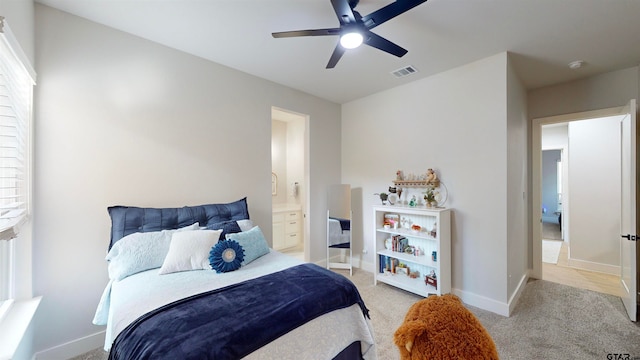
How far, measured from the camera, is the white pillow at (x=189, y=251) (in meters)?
1.82

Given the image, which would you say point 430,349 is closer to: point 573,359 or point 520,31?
point 573,359

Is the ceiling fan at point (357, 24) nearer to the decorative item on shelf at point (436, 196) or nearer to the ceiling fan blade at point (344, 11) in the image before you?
the ceiling fan blade at point (344, 11)

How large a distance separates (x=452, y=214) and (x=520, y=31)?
6.27ft

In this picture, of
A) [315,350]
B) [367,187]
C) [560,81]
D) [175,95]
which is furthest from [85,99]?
[560,81]

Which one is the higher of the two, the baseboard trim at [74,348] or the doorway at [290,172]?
the doorway at [290,172]

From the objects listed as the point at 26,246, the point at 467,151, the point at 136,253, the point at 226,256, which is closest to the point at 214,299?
the point at 226,256

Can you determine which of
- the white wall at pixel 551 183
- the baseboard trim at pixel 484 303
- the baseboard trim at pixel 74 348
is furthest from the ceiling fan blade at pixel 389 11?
the white wall at pixel 551 183

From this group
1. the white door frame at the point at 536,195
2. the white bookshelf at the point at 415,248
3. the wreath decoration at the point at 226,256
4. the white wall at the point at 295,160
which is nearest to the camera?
the wreath decoration at the point at 226,256

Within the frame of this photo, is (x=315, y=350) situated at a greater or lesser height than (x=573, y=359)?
greater

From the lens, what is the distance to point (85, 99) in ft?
6.67

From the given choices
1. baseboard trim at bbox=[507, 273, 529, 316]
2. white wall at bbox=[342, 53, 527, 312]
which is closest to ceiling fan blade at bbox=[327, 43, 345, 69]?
white wall at bbox=[342, 53, 527, 312]

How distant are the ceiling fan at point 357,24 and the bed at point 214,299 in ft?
5.67

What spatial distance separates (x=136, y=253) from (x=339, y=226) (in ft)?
8.87

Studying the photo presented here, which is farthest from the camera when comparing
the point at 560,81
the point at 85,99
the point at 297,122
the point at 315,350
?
the point at 297,122
